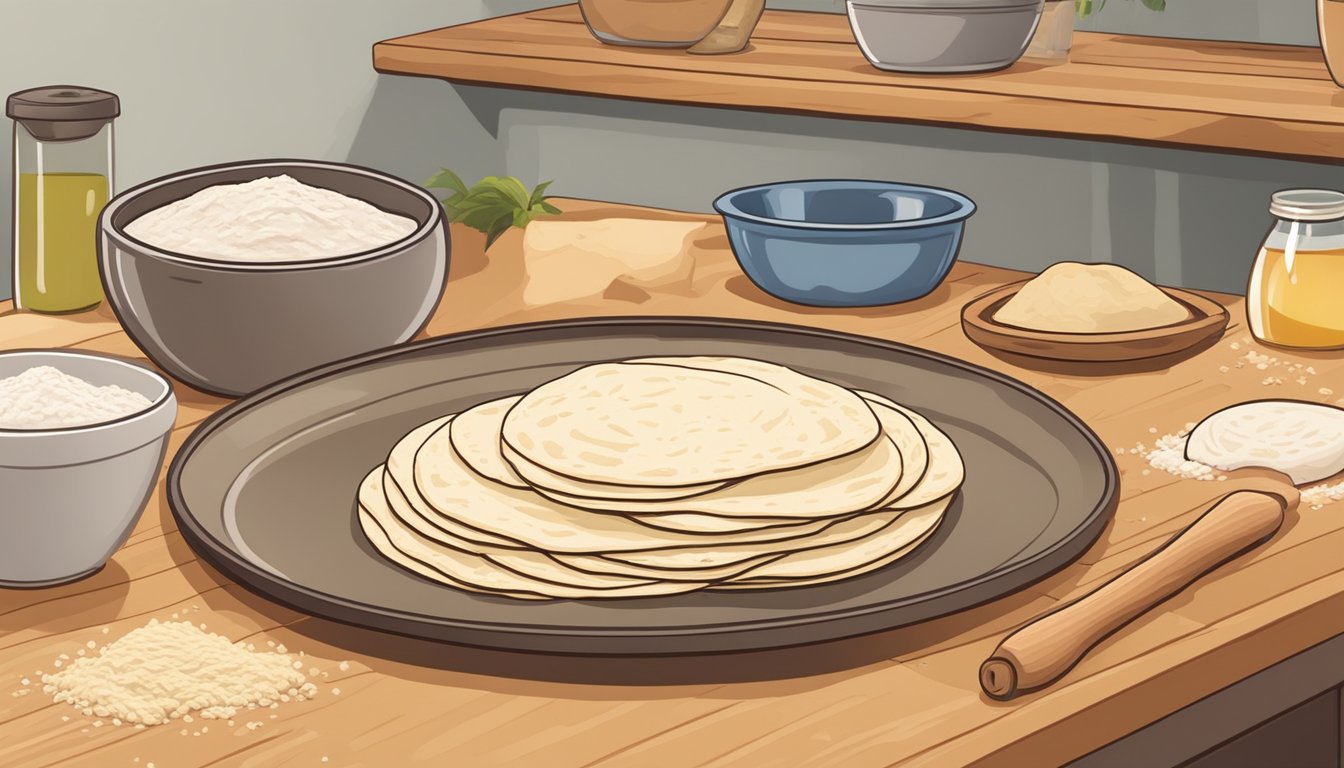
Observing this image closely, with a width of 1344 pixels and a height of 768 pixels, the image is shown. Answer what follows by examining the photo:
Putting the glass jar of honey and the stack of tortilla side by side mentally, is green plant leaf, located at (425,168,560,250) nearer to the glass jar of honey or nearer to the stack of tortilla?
the stack of tortilla

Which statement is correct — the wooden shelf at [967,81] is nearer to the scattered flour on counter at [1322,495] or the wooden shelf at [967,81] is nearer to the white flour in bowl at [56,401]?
the scattered flour on counter at [1322,495]

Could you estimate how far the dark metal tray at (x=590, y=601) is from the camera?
0.82 metres

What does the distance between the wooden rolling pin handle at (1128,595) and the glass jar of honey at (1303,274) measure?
405 mm

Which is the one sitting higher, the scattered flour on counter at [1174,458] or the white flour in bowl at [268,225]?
the white flour in bowl at [268,225]

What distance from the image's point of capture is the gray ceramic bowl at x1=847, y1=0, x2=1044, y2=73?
188 centimetres

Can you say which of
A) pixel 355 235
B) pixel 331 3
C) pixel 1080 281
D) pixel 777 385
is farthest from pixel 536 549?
pixel 331 3

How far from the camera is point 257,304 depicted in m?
1.22

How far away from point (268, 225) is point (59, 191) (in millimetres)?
353

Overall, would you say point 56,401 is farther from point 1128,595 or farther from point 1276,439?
point 1276,439

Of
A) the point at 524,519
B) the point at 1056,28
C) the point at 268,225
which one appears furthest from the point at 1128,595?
the point at 1056,28

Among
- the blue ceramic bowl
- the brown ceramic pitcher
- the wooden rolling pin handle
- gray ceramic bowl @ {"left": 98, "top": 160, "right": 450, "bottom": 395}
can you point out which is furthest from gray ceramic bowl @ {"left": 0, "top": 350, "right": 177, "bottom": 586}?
the brown ceramic pitcher

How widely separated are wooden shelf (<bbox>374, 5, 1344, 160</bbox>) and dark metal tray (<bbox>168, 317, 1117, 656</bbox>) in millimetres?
632

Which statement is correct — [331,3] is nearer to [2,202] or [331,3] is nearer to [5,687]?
[2,202]

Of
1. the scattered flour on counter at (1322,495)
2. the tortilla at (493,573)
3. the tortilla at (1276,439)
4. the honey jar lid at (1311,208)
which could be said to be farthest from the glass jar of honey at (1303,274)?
the tortilla at (493,573)
